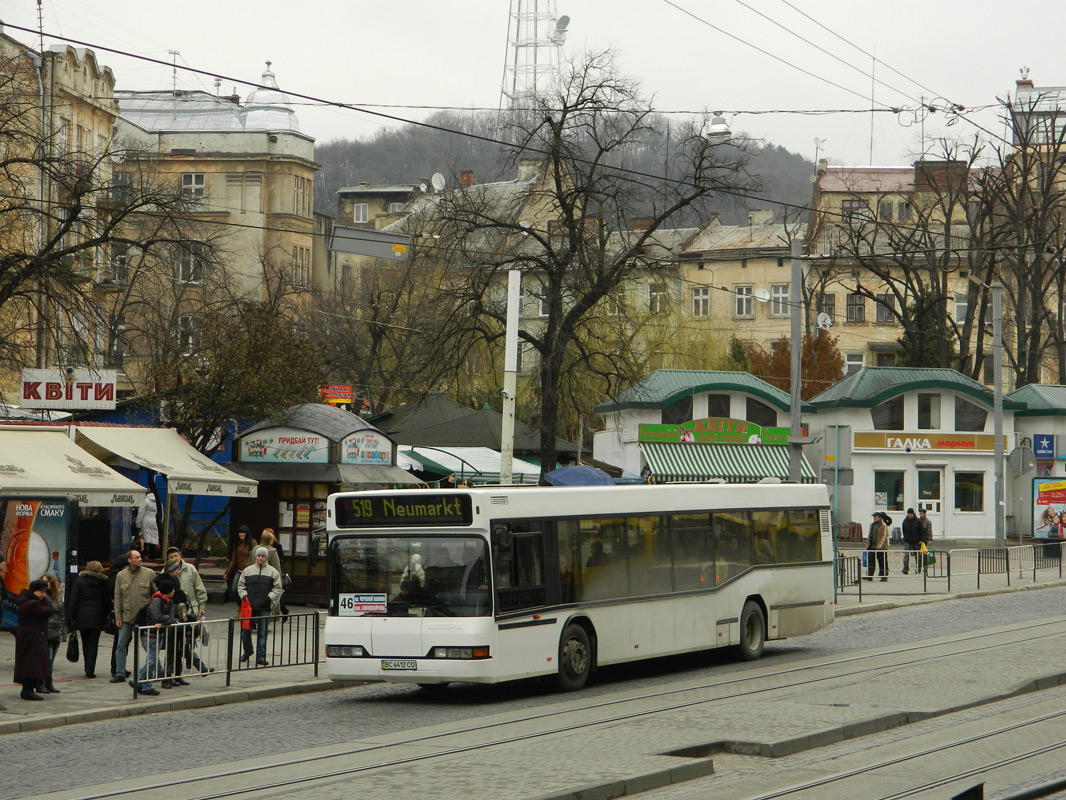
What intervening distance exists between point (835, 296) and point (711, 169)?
5154cm

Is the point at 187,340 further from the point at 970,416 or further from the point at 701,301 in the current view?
the point at 701,301

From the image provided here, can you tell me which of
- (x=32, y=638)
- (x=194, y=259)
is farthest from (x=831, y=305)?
(x=32, y=638)

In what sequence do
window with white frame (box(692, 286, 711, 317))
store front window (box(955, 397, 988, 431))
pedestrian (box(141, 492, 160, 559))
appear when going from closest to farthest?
1. pedestrian (box(141, 492, 160, 559))
2. store front window (box(955, 397, 988, 431))
3. window with white frame (box(692, 286, 711, 317))

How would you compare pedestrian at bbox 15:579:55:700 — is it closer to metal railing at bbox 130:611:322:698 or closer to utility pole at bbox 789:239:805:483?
metal railing at bbox 130:611:322:698

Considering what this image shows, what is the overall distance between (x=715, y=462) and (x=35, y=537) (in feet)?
108

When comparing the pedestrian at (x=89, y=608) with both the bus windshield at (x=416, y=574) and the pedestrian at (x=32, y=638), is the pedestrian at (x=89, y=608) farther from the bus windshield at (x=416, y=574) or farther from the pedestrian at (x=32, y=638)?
the bus windshield at (x=416, y=574)

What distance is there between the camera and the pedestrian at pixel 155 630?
16.4m

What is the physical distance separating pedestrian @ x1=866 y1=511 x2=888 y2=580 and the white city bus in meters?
16.3

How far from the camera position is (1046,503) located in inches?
1907

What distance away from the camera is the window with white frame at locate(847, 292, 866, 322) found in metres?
79.6

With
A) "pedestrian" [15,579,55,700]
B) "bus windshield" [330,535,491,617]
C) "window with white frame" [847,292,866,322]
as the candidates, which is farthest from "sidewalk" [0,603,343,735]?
"window with white frame" [847,292,866,322]

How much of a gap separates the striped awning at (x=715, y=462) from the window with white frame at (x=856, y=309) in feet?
96.1

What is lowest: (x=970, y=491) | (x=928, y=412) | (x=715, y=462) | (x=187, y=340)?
(x=970, y=491)

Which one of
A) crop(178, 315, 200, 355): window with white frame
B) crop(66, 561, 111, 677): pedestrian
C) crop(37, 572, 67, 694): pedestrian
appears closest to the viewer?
crop(37, 572, 67, 694): pedestrian
